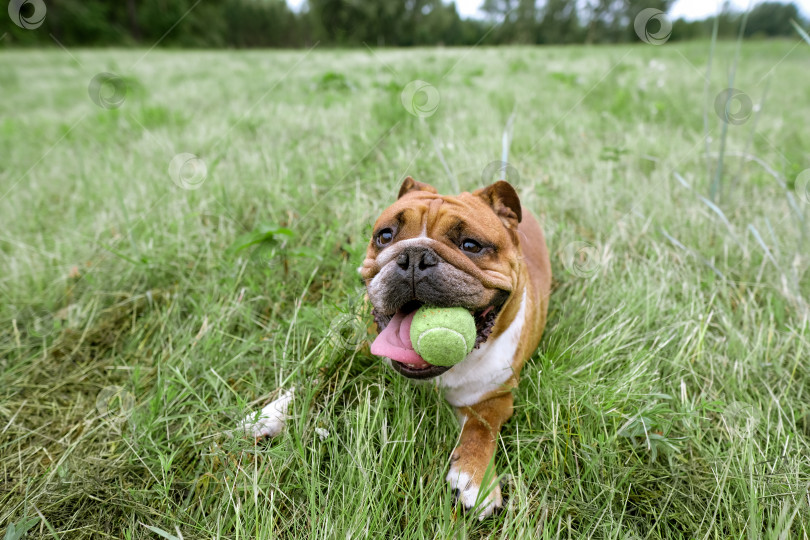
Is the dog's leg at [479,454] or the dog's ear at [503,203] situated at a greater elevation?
the dog's ear at [503,203]

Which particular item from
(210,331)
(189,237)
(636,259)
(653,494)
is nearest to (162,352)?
(210,331)

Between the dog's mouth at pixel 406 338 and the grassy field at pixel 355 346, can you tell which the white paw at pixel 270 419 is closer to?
the grassy field at pixel 355 346

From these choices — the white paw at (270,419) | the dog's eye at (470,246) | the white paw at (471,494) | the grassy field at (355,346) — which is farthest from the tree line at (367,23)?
the white paw at (471,494)

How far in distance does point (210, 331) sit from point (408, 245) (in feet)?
4.28

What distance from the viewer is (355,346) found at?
85.5 inches

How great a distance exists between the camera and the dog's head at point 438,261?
1.73 meters

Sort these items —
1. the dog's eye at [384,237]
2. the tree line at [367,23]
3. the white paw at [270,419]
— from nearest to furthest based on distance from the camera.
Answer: the white paw at [270,419]
the dog's eye at [384,237]
the tree line at [367,23]

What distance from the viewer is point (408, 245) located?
178 cm

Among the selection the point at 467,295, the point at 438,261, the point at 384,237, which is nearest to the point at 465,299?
the point at 467,295

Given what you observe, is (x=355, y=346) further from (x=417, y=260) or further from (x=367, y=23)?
(x=367, y=23)

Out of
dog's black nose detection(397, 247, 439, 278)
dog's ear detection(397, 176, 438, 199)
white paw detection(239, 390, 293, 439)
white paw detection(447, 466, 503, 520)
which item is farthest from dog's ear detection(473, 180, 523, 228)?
white paw detection(239, 390, 293, 439)

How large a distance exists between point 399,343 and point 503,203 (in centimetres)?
87

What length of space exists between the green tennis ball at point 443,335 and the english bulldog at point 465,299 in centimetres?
5

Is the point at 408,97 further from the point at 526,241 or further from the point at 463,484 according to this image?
the point at 463,484
